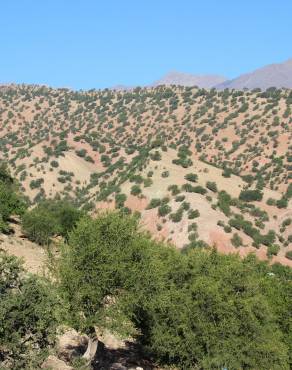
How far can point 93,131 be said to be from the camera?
456 feet

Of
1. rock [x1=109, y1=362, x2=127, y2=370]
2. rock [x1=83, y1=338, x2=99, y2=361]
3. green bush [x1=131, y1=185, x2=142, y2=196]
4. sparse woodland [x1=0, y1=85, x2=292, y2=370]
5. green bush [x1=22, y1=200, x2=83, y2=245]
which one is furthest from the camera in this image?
green bush [x1=131, y1=185, x2=142, y2=196]

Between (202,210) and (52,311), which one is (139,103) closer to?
(202,210)

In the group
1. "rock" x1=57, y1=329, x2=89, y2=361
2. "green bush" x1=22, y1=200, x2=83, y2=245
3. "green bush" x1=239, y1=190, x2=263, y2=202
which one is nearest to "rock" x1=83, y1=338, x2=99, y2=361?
"rock" x1=57, y1=329, x2=89, y2=361

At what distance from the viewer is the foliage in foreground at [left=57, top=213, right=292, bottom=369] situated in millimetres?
27781

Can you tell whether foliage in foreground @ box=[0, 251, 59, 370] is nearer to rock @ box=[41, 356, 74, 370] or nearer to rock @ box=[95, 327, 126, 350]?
rock @ box=[41, 356, 74, 370]

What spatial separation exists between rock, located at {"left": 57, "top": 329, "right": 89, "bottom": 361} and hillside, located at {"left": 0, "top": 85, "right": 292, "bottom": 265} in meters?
16.7

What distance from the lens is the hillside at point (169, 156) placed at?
79.9 metres

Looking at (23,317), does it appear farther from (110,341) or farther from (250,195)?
(250,195)

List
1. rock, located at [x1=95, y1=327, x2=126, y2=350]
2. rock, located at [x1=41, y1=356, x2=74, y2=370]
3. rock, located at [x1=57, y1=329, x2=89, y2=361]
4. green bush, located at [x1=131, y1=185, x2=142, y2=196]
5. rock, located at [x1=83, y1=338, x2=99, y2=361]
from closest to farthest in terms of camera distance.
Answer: rock, located at [x1=83, y1=338, x2=99, y2=361], rock, located at [x1=41, y1=356, x2=74, y2=370], rock, located at [x1=57, y1=329, x2=89, y2=361], rock, located at [x1=95, y1=327, x2=126, y2=350], green bush, located at [x1=131, y1=185, x2=142, y2=196]

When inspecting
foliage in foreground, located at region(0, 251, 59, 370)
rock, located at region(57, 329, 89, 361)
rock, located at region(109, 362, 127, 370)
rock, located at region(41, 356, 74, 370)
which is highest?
foliage in foreground, located at region(0, 251, 59, 370)

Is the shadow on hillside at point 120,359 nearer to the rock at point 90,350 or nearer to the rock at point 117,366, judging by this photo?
the rock at point 117,366

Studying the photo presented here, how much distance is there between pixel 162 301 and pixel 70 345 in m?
9.10

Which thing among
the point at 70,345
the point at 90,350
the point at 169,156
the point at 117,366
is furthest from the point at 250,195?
the point at 90,350

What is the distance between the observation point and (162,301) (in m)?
28.8
